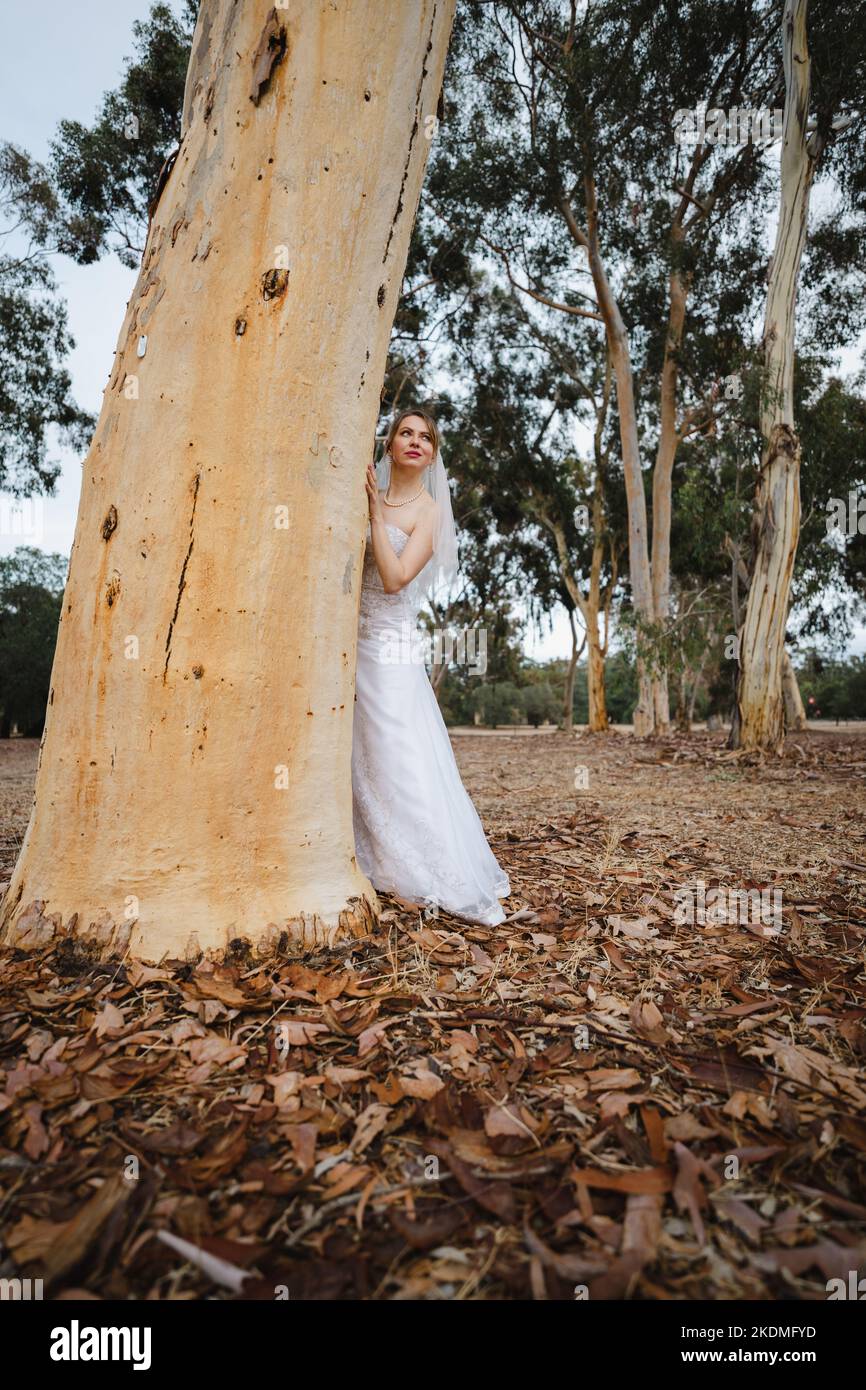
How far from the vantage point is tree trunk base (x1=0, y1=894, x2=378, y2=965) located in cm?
193

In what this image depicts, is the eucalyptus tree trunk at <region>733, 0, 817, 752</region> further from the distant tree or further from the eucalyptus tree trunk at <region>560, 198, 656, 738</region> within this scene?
the distant tree

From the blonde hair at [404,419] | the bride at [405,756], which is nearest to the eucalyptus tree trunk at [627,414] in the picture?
the blonde hair at [404,419]

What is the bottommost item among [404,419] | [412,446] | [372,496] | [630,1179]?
[630,1179]

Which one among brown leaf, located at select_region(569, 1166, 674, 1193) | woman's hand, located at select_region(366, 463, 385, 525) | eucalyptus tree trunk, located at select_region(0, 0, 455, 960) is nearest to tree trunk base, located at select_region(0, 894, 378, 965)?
eucalyptus tree trunk, located at select_region(0, 0, 455, 960)

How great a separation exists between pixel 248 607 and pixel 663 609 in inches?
508

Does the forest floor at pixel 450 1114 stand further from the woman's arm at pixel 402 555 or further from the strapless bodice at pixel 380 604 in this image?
the woman's arm at pixel 402 555

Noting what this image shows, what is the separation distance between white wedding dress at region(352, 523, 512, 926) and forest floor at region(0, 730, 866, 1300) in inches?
7.6

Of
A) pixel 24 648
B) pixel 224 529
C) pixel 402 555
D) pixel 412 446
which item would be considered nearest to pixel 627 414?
pixel 412 446

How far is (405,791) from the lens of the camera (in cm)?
268

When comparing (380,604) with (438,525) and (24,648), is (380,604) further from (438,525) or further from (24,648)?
(24,648)

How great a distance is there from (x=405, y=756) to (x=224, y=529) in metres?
1.12

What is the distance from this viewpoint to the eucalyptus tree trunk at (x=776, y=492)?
27.1 feet

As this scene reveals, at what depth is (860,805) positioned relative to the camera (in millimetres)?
5035
